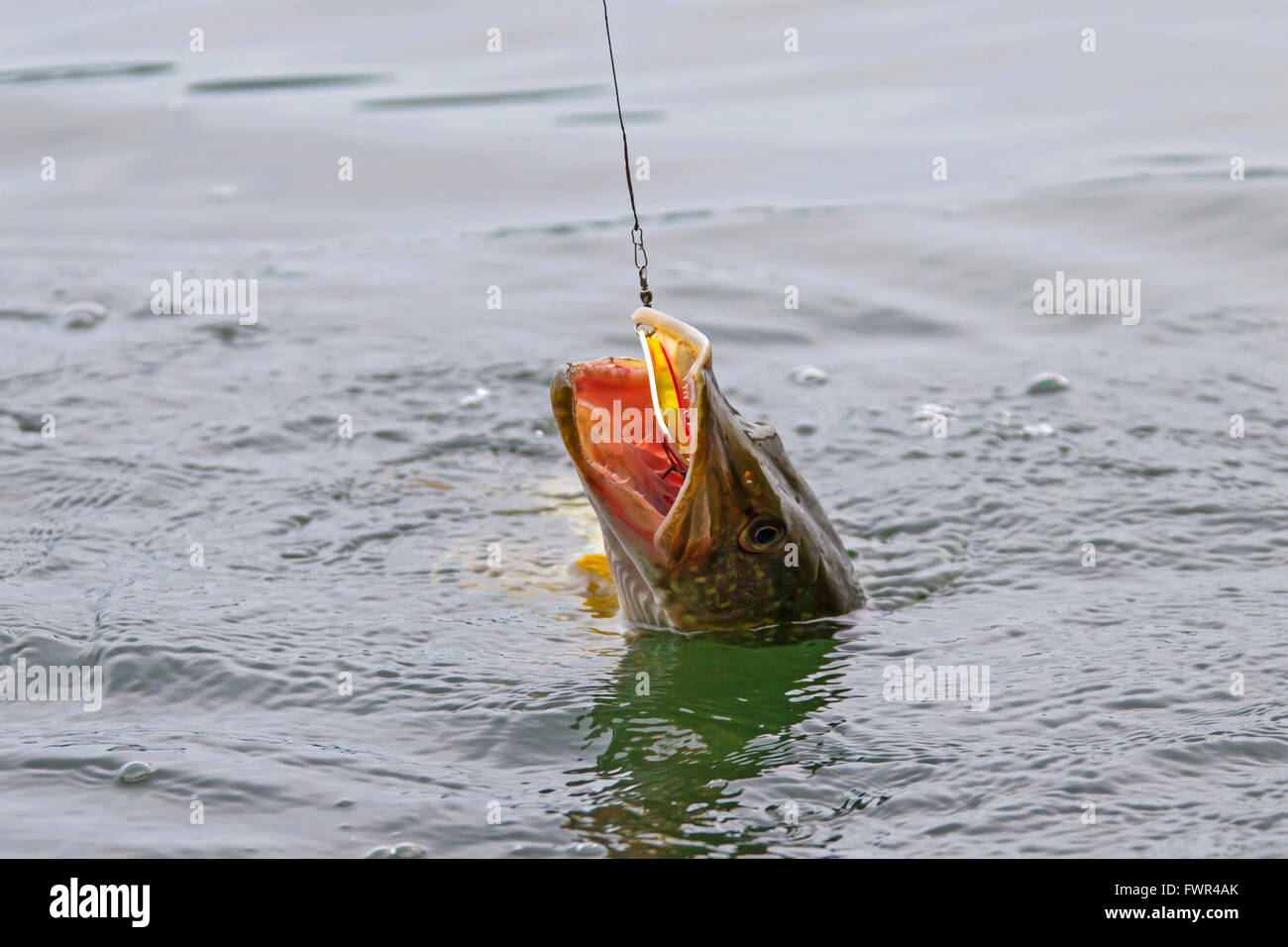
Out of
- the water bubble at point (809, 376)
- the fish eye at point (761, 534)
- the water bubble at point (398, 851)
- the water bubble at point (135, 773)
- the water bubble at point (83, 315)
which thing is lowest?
the water bubble at point (398, 851)

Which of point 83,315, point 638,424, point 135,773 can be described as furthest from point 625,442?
point 83,315

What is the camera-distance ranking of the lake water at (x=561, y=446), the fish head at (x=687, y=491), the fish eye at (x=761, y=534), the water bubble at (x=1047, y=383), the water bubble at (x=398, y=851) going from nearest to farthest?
the water bubble at (x=398, y=851)
the lake water at (x=561, y=446)
the fish head at (x=687, y=491)
the fish eye at (x=761, y=534)
the water bubble at (x=1047, y=383)

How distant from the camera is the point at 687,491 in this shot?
4328mm

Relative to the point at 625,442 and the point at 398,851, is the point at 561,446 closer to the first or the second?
the point at 625,442

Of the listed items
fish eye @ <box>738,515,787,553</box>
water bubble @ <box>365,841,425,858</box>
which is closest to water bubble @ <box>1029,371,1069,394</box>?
fish eye @ <box>738,515,787,553</box>

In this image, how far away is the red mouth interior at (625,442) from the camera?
4.43 metres

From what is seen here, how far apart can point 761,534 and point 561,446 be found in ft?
7.30

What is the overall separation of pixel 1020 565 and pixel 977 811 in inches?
71.3

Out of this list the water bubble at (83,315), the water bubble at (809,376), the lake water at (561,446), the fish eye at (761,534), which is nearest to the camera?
the lake water at (561,446)

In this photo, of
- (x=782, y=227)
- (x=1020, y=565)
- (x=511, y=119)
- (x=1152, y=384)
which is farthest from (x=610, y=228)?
(x=1020, y=565)

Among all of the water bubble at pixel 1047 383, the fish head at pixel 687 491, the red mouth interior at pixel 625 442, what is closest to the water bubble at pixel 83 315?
the fish head at pixel 687 491

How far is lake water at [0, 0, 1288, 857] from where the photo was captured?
4152mm

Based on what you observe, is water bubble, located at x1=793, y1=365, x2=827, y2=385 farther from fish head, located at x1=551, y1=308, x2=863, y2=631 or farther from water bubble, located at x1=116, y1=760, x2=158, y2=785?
water bubble, located at x1=116, y1=760, x2=158, y2=785

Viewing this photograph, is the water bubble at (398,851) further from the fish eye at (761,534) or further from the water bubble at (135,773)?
the fish eye at (761,534)
